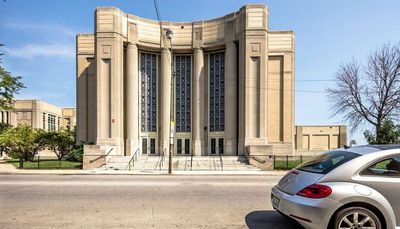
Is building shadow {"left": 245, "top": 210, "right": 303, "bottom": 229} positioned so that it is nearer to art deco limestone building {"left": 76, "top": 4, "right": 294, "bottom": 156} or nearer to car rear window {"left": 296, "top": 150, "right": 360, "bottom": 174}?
car rear window {"left": 296, "top": 150, "right": 360, "bottom": 174}

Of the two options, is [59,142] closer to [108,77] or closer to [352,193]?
[108,77]

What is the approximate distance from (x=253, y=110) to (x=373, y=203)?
85.9 ft

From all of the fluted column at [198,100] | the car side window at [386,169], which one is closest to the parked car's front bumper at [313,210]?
the car side window at [386,169]

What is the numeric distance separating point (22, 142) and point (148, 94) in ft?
41.3

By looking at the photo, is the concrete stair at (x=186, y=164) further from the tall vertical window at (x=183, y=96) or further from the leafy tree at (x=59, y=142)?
the leafy tree at (x=59, y=142)

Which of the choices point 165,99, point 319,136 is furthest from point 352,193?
point 319,136

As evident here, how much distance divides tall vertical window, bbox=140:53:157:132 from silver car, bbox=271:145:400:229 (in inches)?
1199

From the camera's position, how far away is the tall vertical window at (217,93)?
34.5m

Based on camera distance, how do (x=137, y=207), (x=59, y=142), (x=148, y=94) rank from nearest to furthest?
1. (x=137, y=207)
2. (x=59, y=142)
3. (x=148, y=94)

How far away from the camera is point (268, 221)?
6680 mm

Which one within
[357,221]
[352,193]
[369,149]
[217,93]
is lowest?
[357,221]

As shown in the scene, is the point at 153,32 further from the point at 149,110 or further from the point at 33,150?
the point at 33,150

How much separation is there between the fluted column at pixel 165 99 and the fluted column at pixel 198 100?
2.61m

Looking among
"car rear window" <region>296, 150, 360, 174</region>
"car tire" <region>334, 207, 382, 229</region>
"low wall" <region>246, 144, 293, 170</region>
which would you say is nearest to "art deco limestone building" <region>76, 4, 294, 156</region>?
"low wall" <region>246, 144, 293, 170</region>
